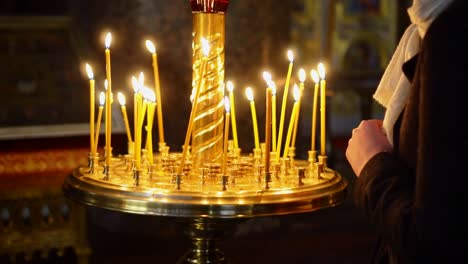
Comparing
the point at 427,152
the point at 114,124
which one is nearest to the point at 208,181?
the point at 427,152

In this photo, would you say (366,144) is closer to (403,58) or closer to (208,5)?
(403,58)

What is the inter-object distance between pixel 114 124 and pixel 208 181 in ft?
7.61

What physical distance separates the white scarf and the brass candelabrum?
34 cm

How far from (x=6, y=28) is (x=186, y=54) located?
102cm

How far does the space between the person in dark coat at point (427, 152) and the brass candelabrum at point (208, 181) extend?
1.13 feet

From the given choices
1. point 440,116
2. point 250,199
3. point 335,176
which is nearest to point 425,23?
point 440,116

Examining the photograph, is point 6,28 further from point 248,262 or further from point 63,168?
point 248,262

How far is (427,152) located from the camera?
1.26 metres

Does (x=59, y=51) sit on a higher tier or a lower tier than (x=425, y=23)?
lower

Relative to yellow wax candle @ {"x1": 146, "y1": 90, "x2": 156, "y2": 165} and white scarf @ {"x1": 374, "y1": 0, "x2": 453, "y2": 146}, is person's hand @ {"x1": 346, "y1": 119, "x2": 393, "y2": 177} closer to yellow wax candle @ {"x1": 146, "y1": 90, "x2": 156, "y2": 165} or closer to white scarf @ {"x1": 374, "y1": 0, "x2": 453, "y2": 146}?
white scarf @ {"x1": 374, "y1": 0, "x2": 453, "y2": 146}

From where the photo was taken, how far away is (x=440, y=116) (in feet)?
4.08

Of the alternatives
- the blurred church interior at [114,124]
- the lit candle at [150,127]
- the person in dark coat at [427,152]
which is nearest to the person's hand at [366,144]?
the person in dark coat at [427,152]

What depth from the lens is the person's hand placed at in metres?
1.51

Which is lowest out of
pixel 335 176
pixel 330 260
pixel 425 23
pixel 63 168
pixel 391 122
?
pixel 330 260
